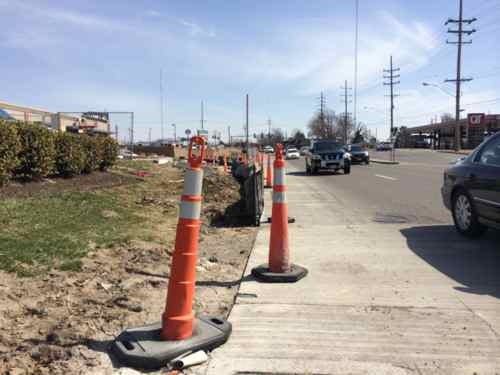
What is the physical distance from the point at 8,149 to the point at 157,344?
7.70 meters

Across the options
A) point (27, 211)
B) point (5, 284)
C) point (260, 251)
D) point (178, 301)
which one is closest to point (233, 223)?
point (260, 251)

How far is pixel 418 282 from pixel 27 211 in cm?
573

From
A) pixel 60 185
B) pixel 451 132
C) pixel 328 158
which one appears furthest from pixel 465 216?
pixel 451 132

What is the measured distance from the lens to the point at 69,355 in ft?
10.2

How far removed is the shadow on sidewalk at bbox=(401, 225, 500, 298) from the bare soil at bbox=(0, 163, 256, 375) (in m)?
2.31

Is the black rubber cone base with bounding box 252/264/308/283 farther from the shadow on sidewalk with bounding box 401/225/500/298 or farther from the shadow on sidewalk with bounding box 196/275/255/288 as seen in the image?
the shadow on sidewalk with bounding box 401/225/500/298

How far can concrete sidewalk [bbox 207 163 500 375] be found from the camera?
311cm

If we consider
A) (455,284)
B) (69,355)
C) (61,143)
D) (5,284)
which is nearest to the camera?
(69,355)

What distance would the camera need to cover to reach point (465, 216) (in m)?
6.89

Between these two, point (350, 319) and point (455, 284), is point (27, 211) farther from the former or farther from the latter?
point (455, 284)

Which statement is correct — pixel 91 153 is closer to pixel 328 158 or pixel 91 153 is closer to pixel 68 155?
pixel 68 155

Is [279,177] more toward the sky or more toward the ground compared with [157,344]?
more toward the sky

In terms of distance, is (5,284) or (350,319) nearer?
(350,319)

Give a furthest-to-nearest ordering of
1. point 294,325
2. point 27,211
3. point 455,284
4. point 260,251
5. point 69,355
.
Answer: point 27,211, point 260,251, point 455,284, point 294,325, point 69,355
